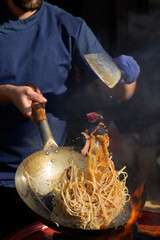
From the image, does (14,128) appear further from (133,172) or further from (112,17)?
(112,17)

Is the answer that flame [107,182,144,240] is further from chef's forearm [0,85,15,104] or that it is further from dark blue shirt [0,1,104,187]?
chef's forearm [0,85,15,104]

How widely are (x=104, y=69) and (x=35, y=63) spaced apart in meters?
0.98

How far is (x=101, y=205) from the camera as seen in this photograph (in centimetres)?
201

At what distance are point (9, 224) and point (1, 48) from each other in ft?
6.14

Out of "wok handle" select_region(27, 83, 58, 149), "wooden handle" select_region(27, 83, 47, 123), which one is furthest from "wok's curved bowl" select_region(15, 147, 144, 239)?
"wooden handle" select_region(27, 83, 47, 123)

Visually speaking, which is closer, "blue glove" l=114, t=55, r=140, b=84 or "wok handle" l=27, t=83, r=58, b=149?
"wok handle" l=27, t=83, r=58, b=149

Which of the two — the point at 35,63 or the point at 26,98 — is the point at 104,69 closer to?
the point at 26,98

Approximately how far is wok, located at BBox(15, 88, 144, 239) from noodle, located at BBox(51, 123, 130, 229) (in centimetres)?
6

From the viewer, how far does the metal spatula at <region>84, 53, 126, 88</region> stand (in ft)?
6.59

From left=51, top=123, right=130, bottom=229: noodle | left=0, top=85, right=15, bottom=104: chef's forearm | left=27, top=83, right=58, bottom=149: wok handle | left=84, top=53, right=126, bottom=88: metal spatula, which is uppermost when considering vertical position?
left=84, top=53, right=126, bottom=88: metal spatula

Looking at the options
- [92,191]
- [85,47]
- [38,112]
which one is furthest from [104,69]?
[92,191]

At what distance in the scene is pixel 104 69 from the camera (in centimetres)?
205

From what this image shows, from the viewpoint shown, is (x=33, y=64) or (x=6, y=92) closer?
(x=6, y=92)

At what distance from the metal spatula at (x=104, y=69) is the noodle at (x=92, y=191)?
47 centimetres
